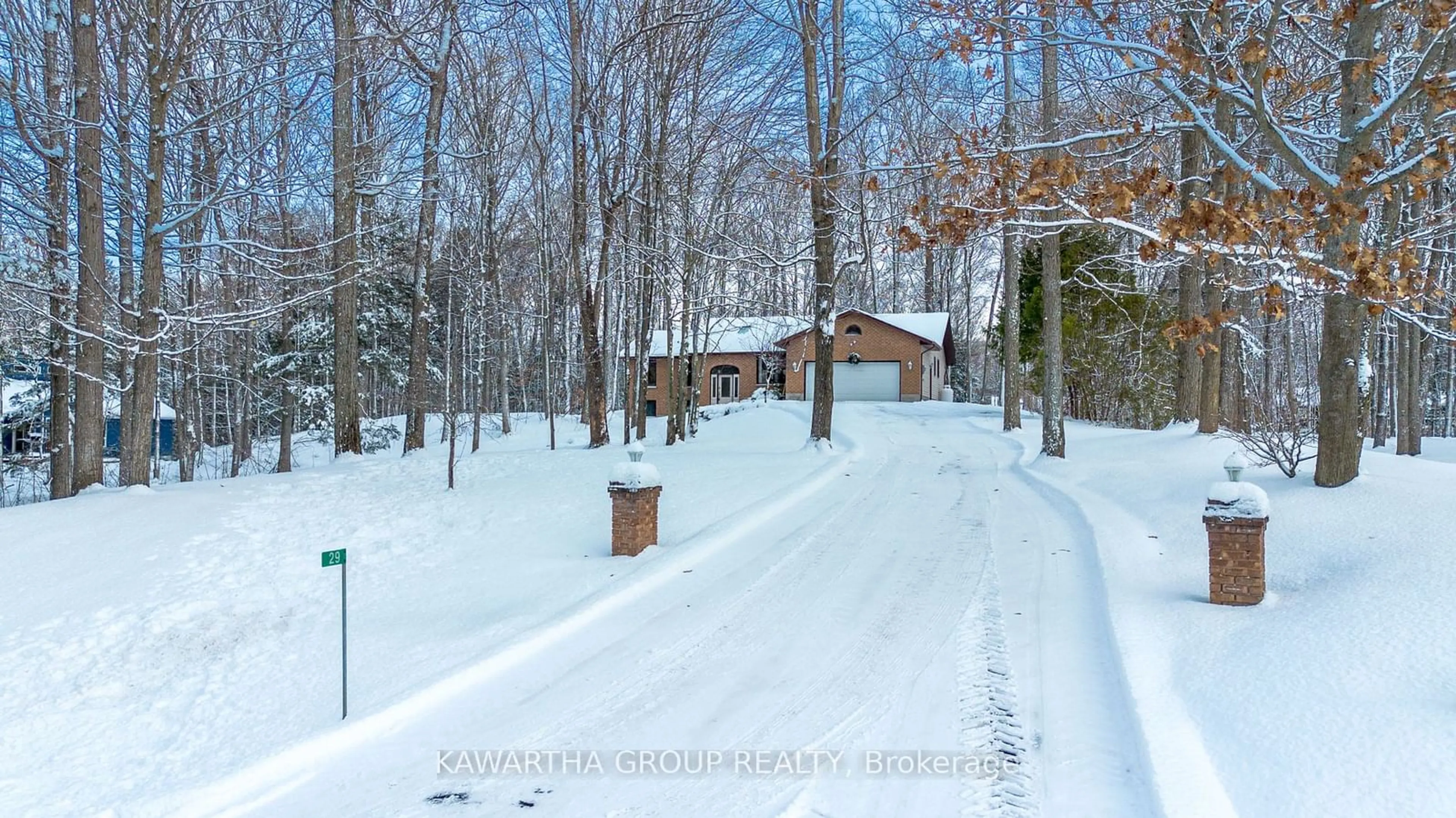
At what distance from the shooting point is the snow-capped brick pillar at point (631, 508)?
301 inches

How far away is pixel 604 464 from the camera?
13.3 meters

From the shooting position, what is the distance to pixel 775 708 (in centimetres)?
434

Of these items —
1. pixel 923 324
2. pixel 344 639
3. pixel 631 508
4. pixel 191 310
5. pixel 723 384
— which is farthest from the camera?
pixel 723 384

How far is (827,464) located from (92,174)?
1050 cm

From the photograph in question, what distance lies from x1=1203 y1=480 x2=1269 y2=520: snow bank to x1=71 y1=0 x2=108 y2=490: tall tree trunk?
1145cm

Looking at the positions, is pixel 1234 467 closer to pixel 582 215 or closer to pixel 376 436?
pixel 582 215

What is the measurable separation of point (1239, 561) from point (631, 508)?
4.82 meters

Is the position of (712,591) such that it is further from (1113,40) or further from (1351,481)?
(1351,481)

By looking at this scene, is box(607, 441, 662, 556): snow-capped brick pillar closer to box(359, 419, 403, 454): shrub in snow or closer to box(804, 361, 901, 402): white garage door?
box(359, 419, 403, 454): shrub in snow

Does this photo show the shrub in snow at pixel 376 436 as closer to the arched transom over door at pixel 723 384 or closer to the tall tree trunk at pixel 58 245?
the tall tree trunk at pixel 58 245

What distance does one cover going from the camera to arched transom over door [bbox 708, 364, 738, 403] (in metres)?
39.6

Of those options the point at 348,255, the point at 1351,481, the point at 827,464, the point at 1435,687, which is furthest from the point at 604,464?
the point at 1435,687

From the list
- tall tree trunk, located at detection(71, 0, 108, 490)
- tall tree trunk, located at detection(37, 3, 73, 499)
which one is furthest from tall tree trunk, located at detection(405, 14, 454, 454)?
tall tree trunk, located at detection(71, 0, 108, 490)

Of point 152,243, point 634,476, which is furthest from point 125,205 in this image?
point 634,476
